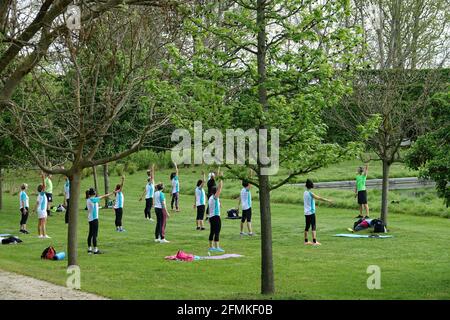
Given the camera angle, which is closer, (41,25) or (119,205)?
(41,25)

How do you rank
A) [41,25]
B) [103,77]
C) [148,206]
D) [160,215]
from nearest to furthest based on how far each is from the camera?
1. [41,25]
2. [103,77]
3. [160,215]
4. [148,206]

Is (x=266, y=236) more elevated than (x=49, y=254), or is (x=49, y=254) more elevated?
(x=266, y=236)

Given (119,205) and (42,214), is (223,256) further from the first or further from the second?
(42,214)

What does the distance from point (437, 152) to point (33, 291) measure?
26.7 feet

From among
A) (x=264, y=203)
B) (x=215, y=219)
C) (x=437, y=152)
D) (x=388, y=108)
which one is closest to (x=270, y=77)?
(x=264, y=203)

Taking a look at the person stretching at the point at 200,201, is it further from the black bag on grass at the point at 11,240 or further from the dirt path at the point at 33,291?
the dirt path at the point at 33,291

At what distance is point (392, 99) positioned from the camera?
25.0m

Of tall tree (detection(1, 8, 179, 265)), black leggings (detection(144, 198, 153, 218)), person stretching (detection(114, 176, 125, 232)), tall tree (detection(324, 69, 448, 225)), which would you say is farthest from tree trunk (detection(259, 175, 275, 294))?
black leggings (detection(144, 198, 153, 218))

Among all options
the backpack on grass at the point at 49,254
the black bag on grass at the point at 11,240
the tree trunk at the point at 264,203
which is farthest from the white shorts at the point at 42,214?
the tree trunk at the point at 264,203

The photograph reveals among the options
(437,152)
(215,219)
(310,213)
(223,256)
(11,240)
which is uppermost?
(437,152)

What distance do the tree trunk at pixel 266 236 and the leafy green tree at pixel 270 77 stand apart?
18 millimetres

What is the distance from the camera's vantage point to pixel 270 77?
14016mm

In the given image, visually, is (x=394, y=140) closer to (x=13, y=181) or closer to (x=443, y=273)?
(x=443, y=273)
